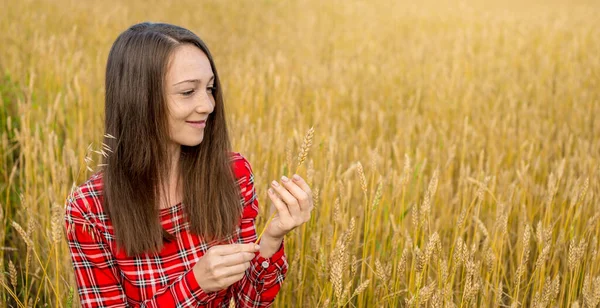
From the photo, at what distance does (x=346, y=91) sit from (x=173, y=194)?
2.52 m

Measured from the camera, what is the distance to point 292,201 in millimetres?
1205

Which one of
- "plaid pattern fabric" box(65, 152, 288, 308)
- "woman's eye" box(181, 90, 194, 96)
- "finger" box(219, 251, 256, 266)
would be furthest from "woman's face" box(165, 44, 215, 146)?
"finger" box(219, 251, 256, 266)

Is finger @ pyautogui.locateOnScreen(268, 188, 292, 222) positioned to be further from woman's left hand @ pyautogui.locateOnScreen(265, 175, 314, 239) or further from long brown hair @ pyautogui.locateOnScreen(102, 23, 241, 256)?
long brown hair @ pyautogui.locateOnScreen(102, 23, 241, 256)

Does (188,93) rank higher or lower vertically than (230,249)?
higher

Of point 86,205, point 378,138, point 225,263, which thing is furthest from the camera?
point 378,138

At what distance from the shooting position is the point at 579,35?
6.39m

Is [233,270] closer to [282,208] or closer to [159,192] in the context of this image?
[282,208]

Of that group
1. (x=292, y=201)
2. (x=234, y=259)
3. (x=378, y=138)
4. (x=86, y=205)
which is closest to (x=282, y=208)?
(x=292, y=201)

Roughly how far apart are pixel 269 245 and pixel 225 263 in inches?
8.2

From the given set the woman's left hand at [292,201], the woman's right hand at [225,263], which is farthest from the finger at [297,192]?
the woman's right hand at [225,263]

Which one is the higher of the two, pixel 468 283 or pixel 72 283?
pixel 468 283

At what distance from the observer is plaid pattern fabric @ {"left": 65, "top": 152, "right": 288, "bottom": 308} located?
1299 mm

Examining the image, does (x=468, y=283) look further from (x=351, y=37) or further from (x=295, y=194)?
(x=351, y=37)

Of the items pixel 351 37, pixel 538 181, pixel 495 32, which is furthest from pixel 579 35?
pixel 538 181
